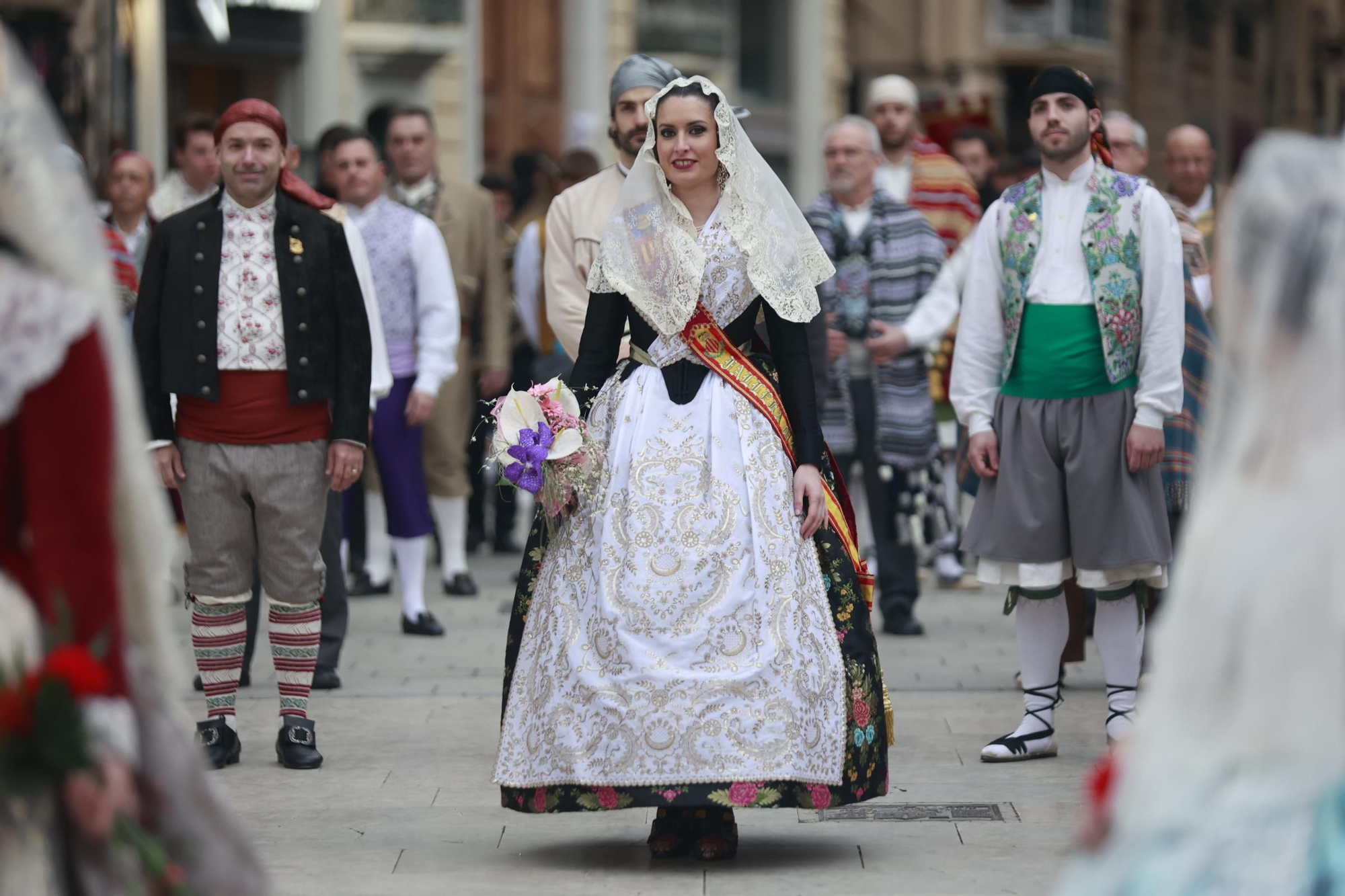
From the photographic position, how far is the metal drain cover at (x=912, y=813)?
5863 millimetres

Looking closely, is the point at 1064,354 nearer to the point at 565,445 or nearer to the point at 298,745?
the point at 565,445

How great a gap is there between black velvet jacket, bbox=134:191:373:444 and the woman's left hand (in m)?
1.77

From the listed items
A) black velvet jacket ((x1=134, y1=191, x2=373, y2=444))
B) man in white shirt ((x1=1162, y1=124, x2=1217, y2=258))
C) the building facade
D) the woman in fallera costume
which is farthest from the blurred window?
the woman in fallera costume

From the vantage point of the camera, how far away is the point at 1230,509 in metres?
3.01

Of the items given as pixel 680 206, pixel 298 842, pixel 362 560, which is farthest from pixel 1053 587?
pixel 362 560

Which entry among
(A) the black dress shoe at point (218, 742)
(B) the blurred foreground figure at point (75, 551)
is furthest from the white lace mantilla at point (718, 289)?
(B) the blurred foreground figure at point (75, 551)

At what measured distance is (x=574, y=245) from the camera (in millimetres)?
7137

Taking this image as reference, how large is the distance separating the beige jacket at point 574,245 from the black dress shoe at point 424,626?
97.0 inches

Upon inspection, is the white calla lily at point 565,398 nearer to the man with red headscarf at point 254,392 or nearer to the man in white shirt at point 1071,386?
the man with red headscarf at point 254,392

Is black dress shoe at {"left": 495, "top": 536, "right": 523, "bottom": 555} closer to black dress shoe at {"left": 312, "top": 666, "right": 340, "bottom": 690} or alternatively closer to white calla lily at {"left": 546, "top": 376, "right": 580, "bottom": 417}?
black dress shoe at {"left": 312, "top": 666, "right": 340, "bottom": 690}

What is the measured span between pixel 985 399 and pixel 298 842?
2.51 m

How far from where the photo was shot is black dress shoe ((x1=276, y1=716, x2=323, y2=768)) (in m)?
6.60

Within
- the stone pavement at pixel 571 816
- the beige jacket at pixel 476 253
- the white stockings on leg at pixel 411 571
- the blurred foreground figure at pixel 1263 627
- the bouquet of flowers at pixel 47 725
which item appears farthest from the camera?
the beige jacket at pixel 476 253

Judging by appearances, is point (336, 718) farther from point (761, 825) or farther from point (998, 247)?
point (998, 247)
